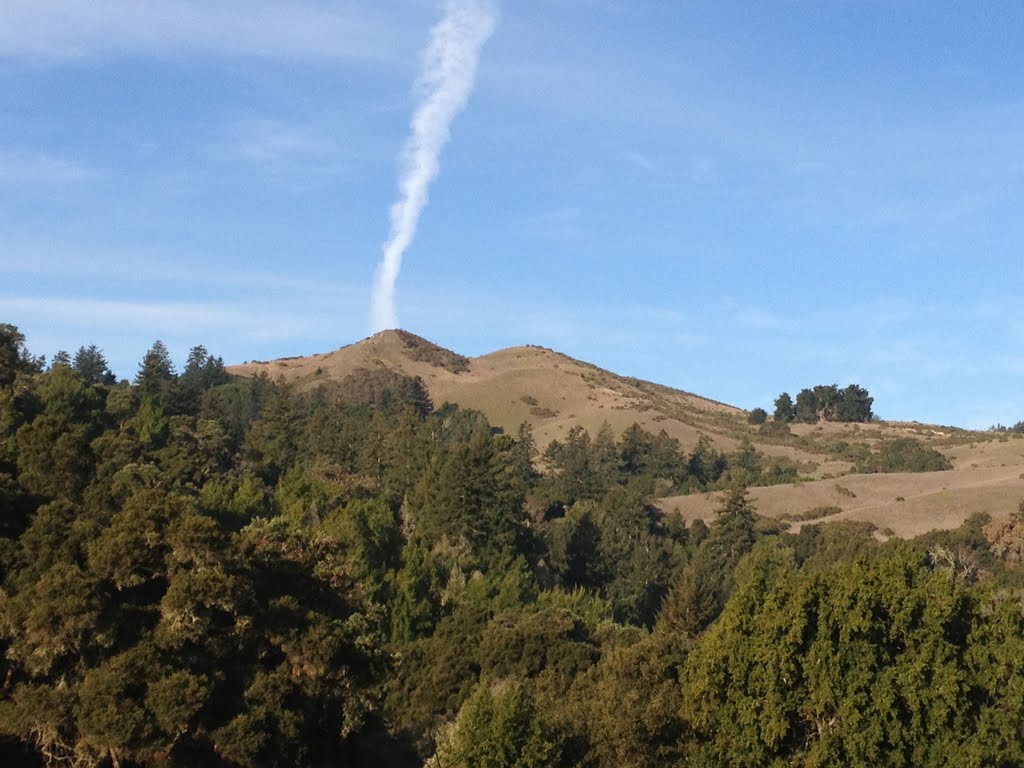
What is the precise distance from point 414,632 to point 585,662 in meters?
17.2

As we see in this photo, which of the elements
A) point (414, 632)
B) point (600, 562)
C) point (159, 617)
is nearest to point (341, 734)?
point (159, 617)

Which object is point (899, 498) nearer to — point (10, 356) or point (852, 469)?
point (852, 469)

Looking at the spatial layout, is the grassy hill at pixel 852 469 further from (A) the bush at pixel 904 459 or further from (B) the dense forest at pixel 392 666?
(B) the dense forest at pixel 392 666

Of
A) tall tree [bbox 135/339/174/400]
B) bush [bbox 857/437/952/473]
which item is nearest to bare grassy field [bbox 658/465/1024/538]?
bush [bbox 857/437/952/473]

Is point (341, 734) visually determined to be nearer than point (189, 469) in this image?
Yes

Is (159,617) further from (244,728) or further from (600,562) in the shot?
(600,562)

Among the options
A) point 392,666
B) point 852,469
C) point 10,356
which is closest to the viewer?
point 392,666

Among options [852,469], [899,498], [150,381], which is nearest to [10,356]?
[150,381]

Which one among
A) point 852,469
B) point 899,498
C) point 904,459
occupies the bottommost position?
point 899,498

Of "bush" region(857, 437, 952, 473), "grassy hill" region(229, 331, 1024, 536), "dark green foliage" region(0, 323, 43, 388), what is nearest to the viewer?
"dark green foliage" region(0, 323, 43, 388)

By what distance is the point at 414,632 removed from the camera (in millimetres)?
59875

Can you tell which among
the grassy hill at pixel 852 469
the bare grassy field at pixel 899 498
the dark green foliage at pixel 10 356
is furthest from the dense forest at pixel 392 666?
the grassy hill at pixel 852 469

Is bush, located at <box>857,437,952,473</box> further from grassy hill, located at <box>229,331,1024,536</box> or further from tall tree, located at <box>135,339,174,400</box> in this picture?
tall tree, located at <box>135,339,174,400</box>

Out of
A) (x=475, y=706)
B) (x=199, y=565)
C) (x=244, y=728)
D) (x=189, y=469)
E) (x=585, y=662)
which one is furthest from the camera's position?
(x=189, y=469)
